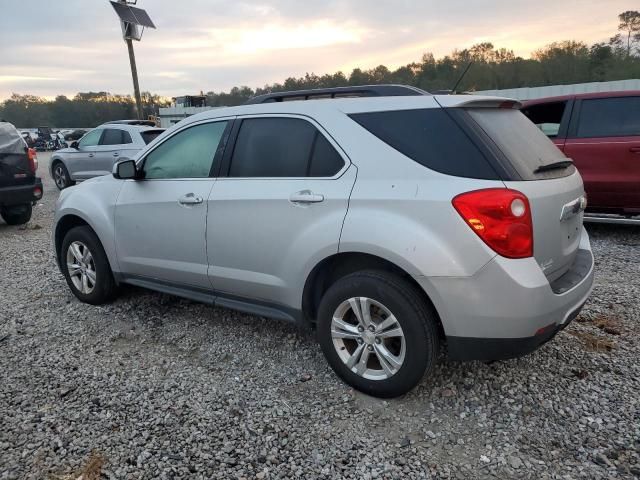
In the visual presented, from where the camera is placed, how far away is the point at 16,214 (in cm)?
841

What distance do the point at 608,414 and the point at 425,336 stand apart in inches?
43.1

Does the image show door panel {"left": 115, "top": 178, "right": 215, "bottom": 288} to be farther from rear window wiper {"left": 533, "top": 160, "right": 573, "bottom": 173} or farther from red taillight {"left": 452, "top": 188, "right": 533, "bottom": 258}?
rear window wiper {"left": 533, "top": 160, "right": 573, "bottom": 173}

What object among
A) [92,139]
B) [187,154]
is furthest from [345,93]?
[92,139]

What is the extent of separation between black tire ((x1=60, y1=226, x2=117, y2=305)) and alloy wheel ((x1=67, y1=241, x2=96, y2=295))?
0.09ft

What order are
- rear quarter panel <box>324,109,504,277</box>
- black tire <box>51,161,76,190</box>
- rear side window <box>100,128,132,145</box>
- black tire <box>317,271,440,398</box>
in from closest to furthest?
rear quarter panel <box>324,109,504,277</box>
black tire <box>317,271,440,398</box>
rear side window <box>100,128,132,145</box>
black tire <box>51,161,76,190</box>

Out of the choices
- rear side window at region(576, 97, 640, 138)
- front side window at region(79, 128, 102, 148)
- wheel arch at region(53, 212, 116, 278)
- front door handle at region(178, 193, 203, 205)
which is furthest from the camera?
front side window at region(79, 128, 102, 148)

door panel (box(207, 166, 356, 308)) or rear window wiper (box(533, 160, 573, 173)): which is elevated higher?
rear window wiper (box(533, 160, 573, 173))

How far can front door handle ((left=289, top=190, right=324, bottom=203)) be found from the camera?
286cm

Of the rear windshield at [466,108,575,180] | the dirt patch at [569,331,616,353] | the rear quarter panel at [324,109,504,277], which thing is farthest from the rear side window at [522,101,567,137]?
the rear quarter panel at [324,109,504,277]

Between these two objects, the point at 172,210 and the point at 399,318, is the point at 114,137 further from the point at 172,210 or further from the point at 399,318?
the point at 399,318

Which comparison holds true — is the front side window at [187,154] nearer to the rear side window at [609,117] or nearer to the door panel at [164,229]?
the door panel at [164,229]

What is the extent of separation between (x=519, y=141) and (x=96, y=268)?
139 inches

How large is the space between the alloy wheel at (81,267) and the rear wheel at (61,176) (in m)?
9.30

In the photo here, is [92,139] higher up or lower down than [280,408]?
higher up
